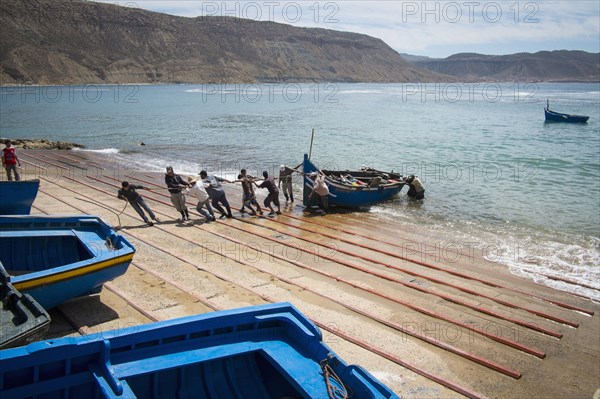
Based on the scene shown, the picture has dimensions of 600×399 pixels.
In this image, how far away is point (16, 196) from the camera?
11859mm

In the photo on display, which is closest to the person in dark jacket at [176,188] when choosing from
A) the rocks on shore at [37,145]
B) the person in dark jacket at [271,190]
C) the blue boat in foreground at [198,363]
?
the person in dark jacket at [271,190]

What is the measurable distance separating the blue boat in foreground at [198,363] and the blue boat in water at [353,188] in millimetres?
11965

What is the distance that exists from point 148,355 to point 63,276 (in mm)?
2779

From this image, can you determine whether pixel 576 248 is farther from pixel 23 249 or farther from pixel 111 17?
pixel 111 17

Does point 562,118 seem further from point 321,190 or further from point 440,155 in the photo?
point 321,190

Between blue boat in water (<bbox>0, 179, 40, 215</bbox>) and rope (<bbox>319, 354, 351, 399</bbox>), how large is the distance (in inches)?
388

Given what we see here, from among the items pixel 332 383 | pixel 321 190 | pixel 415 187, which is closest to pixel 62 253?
pixel 332 383

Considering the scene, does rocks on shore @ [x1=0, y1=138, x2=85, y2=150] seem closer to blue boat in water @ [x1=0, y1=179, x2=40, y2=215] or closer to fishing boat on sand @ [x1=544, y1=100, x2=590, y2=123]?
blue boat in water @ [x1=0, y1=179, x2=40, y2=215]

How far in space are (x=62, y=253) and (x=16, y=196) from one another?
4175mm

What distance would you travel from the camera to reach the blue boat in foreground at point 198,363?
4.36 meters

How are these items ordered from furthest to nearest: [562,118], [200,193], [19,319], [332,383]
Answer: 1. [562,118]
2. [200,193]
3. [19,319]
4. [332,383]

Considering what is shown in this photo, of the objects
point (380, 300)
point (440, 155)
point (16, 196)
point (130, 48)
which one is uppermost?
point (130, 48)

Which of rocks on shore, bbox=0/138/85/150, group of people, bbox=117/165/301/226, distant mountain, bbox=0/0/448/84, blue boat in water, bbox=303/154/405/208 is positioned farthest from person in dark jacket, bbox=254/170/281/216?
distant mountain, bbox=0/0/448/84

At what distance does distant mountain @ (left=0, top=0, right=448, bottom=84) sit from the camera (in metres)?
112
